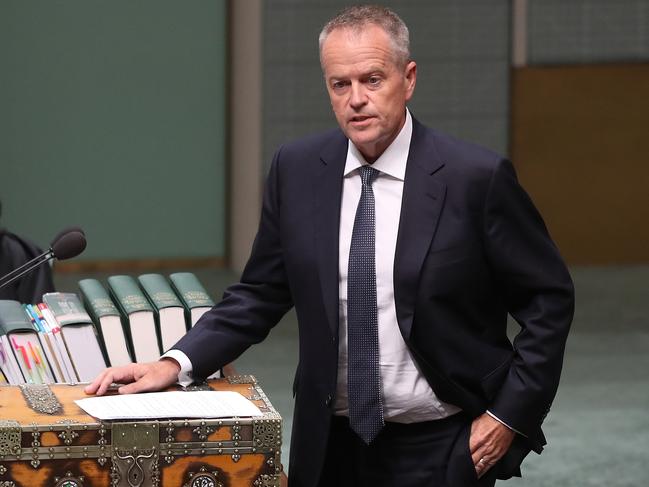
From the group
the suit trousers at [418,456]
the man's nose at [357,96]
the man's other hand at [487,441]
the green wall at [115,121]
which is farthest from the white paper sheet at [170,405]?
the green wall at [115,121]

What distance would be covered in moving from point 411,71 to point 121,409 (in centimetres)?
71

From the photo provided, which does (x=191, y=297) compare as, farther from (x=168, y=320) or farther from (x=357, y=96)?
(x=357, y=96)

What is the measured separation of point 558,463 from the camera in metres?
4.59

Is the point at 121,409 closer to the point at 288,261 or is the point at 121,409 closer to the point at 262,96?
the point at 288,261

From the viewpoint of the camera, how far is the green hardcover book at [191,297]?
2.42m

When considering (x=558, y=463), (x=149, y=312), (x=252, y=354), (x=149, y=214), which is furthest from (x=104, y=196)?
(x=149, y=312)

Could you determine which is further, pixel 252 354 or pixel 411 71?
pixel 252 354

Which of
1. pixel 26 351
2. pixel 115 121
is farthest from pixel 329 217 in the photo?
pixel 115 121

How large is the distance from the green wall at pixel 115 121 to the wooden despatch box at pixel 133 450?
20.5ft

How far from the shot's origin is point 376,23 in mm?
2066

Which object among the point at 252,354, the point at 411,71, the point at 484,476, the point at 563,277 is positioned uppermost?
the point at 411,71

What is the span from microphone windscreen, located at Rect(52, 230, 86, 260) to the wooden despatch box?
280mm

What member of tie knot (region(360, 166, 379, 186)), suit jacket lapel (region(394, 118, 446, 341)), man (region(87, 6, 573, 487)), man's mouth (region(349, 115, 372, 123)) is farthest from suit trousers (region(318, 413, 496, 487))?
man's mouth (region(349, 115, 372, 123))

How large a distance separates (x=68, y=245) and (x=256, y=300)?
0.34m
